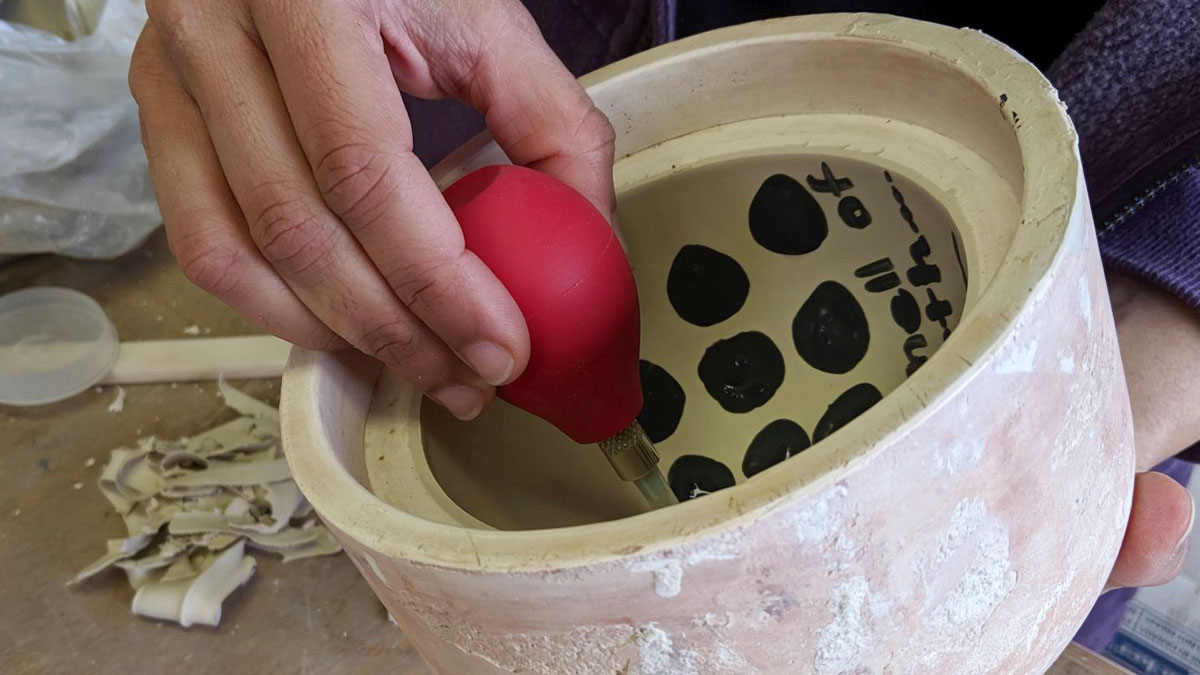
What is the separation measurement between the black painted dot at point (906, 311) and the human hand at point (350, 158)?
0.15 meters

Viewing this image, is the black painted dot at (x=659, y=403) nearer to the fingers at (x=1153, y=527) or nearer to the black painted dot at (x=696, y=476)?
the black painted dot at (x=696, y=476)

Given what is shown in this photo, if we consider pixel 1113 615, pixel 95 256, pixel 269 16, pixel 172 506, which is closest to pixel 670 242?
pixel 269 16

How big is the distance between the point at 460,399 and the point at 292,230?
10 centimetres

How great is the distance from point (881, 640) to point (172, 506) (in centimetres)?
55

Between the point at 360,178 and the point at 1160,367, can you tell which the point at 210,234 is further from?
the point at 1160,367

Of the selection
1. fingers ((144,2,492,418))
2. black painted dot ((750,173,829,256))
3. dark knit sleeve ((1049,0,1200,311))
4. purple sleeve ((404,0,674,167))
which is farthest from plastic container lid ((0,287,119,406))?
dark knit sleeve ((1049,0,1200,311))

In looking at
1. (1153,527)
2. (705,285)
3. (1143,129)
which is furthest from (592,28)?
(1153,527)

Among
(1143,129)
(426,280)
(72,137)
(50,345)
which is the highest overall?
(1143,129)

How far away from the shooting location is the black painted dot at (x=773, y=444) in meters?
0.51

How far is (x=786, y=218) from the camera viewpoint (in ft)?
1.61

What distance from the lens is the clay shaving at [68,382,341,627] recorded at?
62cm

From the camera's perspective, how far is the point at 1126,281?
564 millimetres

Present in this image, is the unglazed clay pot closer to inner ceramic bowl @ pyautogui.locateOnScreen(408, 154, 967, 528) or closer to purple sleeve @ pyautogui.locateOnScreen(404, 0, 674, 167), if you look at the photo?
inner ceramic bowl @ pyautogui.locateOnScreen(408, 154, 967, 528)

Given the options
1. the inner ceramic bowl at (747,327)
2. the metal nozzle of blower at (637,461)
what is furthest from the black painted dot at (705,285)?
the metal nozzle of blower at (637,461)
